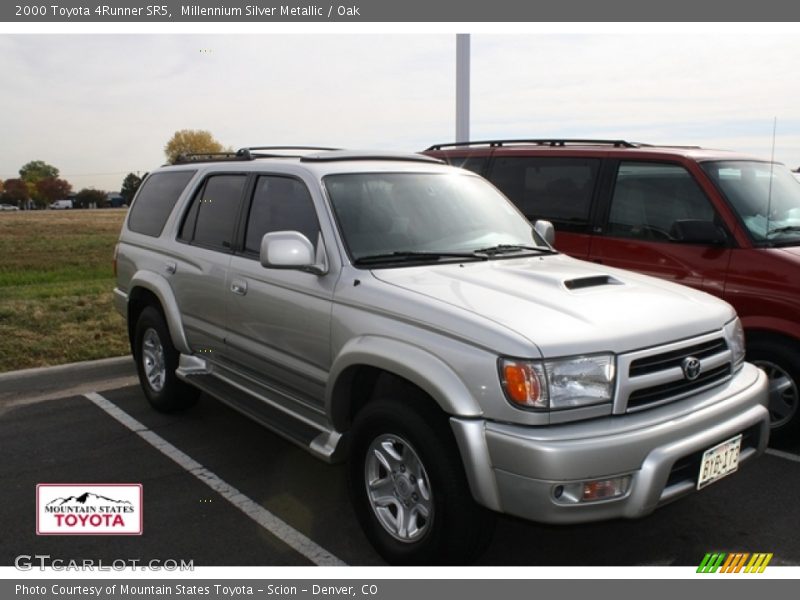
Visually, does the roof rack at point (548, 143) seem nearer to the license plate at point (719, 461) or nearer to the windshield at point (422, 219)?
the windshield at point (422, 219)

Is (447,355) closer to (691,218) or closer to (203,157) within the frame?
(691,218)

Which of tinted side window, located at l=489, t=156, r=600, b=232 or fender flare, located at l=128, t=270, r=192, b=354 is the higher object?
tinted side window, located at l=489, t=156, r=600, b=232

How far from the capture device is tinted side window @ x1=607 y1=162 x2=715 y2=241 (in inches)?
209

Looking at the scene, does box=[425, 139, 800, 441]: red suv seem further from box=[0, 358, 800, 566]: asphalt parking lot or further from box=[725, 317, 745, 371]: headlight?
box=[725, 317, 745, 371]: headlight

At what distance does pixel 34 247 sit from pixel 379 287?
22.8 meters

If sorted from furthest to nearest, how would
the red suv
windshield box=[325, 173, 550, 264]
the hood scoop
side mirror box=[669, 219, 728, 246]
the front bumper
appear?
1. side mirror box=[669, 219, 728, 246]
2. the red suv
3. windshield box=[325, 173, 550, 264]
4. the hood scoop
5. the front bumper

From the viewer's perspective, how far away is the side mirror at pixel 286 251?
3539mm

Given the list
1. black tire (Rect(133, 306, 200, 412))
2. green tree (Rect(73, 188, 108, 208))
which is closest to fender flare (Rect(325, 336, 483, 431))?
black tire (Rect(133, 306, 200, 412))

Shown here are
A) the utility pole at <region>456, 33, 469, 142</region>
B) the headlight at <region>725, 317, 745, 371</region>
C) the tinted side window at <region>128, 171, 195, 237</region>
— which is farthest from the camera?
the utility pole at <region>456, 33, 469, 142</region>

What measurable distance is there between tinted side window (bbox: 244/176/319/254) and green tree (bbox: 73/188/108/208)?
337ft

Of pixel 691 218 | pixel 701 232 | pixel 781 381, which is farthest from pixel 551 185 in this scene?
pixel 781 381

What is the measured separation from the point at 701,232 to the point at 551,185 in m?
1.51

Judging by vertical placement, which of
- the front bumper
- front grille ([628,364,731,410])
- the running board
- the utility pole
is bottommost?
the running board

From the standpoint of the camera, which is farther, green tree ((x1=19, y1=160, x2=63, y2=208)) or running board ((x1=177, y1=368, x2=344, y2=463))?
green tree ((x1=19, y1=160, x2=63, y2=208))
